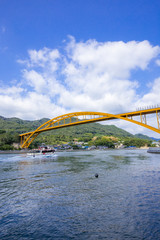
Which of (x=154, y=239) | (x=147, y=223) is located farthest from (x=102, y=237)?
(x=147, y=223)

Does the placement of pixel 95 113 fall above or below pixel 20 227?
above

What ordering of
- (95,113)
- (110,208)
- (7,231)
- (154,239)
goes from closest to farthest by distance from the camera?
(154,239) → (7,231) → (110,208) → (95,113)

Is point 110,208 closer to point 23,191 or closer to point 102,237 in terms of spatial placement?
point 102,237

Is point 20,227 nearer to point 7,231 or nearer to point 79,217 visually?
point 7,231

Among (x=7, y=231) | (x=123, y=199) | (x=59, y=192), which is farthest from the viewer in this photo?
(x=59, y=192)

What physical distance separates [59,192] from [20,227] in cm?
377

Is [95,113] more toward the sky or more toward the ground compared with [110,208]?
more toward the sky

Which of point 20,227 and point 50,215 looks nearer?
point 20,227

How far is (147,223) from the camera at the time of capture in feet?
17.5

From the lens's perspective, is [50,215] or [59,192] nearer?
[50,215]

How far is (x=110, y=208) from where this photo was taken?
657 cm

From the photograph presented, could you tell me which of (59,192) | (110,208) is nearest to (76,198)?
(59,192)

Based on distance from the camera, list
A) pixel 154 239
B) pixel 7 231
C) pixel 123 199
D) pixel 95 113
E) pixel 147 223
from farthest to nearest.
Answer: pixel 95 113 < pixel 123 199 < pixel 147 223 < pixel 7 231 < pixel 154 239

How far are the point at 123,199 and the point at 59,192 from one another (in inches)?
140
